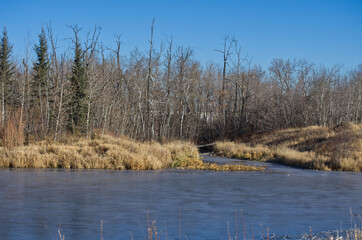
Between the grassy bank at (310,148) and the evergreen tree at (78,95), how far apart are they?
38.2 feet

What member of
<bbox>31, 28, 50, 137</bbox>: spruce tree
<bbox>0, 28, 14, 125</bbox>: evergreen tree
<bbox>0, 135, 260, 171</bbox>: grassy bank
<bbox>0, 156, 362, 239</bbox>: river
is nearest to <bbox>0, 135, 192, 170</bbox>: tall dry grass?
<bbox>0, 135, 260, 171</bbox>: grassy bank

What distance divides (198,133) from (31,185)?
→ 102 feet

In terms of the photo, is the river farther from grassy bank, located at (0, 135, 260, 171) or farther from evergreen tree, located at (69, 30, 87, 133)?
evergreen tree, located at (69, 30, 87, 133)

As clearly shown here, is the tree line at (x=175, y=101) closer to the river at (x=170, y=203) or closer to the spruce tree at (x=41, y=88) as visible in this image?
the spruce tree at (x=41, y=88)

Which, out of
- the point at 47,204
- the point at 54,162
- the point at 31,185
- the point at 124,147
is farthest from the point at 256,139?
the point at 47,204

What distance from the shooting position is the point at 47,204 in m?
12.6

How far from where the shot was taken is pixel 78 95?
36344 millimetres

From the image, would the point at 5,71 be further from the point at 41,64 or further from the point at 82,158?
the point at 82,158

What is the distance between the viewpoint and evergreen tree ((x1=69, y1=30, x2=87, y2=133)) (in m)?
35.6

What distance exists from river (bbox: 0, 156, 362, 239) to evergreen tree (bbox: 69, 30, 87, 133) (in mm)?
14887

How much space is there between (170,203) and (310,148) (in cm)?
2090

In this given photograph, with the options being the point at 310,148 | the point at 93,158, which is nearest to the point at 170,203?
the point at 93,158

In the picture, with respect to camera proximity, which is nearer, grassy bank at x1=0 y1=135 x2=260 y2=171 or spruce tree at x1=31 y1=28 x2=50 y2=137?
grassy bank at x1=0 y1=135 x2=260 y2=171

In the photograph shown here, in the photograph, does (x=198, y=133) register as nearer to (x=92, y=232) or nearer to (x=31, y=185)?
(x=31, y=185)
